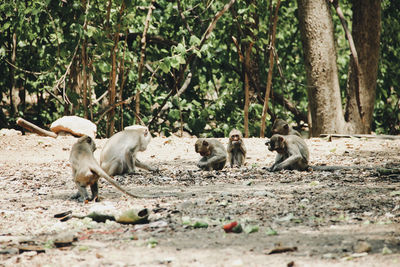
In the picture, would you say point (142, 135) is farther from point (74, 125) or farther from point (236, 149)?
point (74, 125)

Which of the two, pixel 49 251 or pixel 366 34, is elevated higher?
pixel 366 34

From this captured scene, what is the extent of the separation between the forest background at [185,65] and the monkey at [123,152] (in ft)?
8.42

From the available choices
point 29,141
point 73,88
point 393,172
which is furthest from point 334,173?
point 73,88

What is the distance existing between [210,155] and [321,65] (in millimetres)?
4339

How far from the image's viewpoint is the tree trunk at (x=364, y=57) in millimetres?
12180

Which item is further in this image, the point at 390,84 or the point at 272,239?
the point at 390,84

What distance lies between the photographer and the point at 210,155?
8.92m

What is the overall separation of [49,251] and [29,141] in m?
7.63

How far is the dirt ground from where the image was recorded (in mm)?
4012

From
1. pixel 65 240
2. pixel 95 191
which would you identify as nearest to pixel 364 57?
pixel 95 191

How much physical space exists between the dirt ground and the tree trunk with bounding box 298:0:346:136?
2.88 meters

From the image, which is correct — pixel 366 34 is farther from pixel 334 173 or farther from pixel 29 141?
pixel 29 141

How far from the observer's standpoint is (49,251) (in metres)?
4.35

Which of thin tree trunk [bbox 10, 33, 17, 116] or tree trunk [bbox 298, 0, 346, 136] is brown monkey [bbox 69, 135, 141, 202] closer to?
tree trunk [bbox 298, 0, 346, 136]
